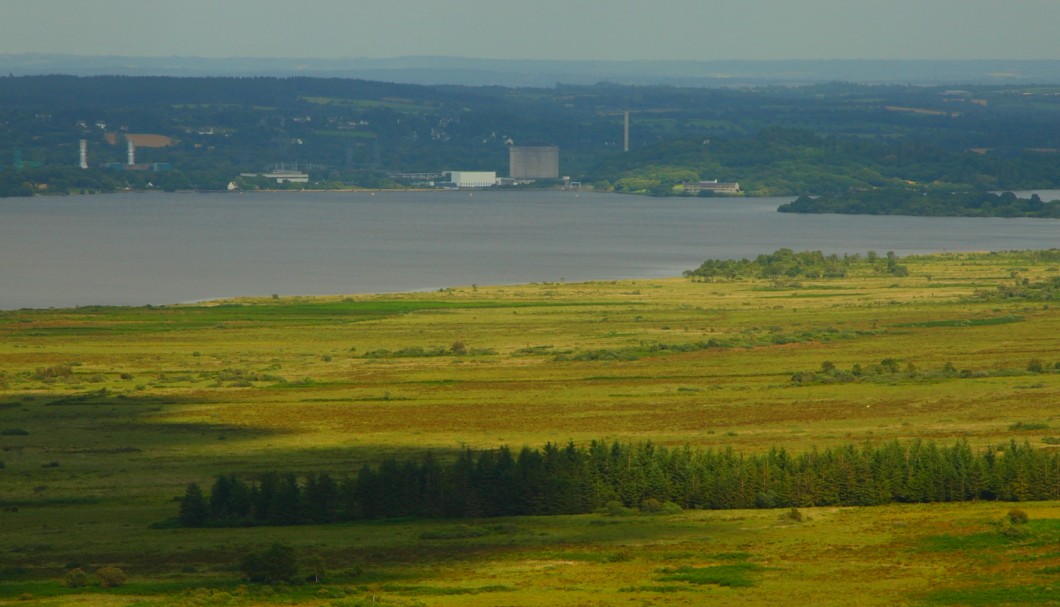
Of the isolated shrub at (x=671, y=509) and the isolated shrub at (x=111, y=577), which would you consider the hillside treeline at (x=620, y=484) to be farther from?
the isolated shrub at (x=111, y=577)

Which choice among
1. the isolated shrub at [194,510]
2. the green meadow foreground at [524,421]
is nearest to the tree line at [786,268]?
the green meadow foreground at [524,421]

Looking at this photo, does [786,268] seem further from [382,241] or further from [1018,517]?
[1018,517]

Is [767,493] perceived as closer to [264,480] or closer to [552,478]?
[552,478]

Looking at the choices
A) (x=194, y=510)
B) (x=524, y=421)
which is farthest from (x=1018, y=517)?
(x=524, y=421)

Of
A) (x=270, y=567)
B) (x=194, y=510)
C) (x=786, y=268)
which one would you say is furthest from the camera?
(x=786, y=268)

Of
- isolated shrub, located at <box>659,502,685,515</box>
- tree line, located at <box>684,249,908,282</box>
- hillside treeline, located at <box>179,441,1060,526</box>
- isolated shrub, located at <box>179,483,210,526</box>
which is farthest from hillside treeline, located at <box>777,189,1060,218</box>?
isolated shrub, located at <box>179,483,210,526</box>

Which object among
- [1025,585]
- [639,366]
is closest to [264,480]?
[1025,585]
